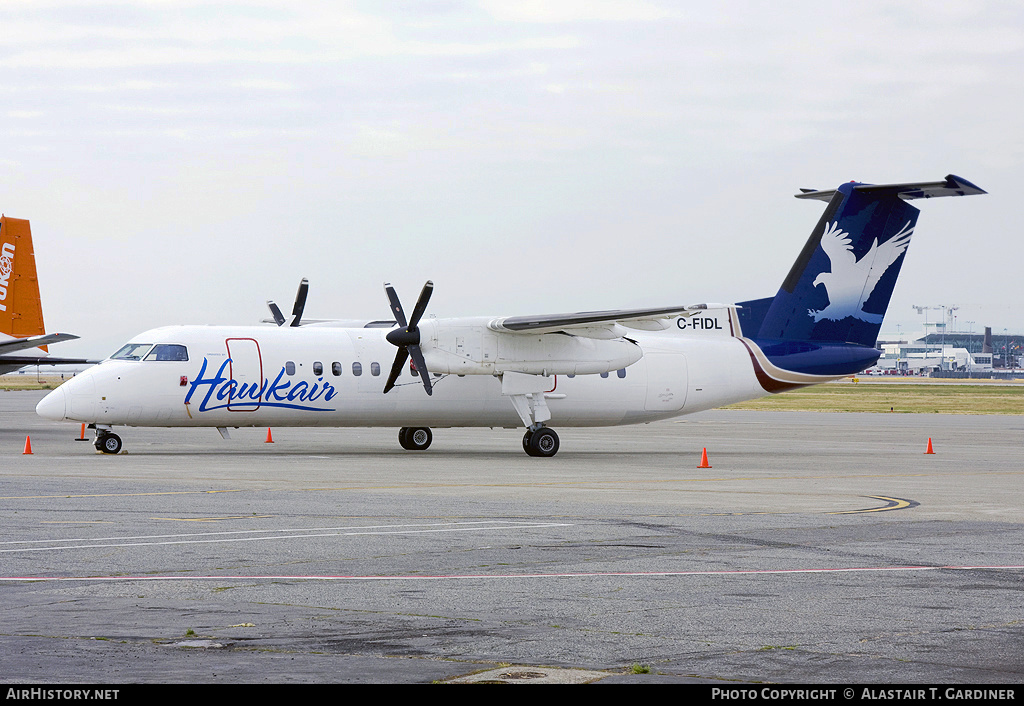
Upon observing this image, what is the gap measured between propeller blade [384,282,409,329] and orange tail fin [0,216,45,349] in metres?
16.8

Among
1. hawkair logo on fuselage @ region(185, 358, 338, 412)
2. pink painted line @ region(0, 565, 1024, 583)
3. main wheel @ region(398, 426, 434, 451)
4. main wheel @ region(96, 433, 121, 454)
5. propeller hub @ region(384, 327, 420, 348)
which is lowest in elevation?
pink painted line @ region(0, 565, 1024, 583)

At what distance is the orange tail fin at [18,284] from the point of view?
3812cm

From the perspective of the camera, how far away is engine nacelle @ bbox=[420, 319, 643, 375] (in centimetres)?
2694

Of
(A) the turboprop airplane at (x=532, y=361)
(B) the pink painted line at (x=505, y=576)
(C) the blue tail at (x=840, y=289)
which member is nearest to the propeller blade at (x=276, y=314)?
(A) the turboprop airplane at (x=532, y=361)

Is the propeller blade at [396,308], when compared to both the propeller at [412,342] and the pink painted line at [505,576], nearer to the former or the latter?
the propeller at [412,342]

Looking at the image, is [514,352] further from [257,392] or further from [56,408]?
[56,408]

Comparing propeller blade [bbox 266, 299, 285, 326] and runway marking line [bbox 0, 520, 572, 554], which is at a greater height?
propeller blade [bbox 266, 299, 285, 326]

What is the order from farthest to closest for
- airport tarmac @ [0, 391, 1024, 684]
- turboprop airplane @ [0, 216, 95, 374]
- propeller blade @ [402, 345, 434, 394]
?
1. turboprop airplane @ [0, 216, 95, 374]
2. propeller blade @ [402, 345, 434, 394]
3. airport tarmac @ [0, 391, 1024, 684]

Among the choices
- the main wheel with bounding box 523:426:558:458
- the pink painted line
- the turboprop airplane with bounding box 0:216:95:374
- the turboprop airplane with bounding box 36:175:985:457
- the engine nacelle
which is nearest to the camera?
the pink painted line

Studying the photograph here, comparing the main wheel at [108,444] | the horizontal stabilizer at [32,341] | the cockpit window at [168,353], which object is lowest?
the main wheel at [108,444]

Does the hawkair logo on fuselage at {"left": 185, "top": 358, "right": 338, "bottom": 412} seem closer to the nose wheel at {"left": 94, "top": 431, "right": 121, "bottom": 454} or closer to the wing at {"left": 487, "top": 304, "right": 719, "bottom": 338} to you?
the nose wheel at {"left": 94, "top": 431, "right": 121, "bottom": 454}

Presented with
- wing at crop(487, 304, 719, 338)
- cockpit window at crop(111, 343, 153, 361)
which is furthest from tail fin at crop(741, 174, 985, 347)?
cockpit window at crop(111, 343, 153, 361)

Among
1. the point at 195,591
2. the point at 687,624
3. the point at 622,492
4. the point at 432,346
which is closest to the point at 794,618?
A: the point at 687,624

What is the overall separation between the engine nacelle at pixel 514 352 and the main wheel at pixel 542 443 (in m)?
1.46
